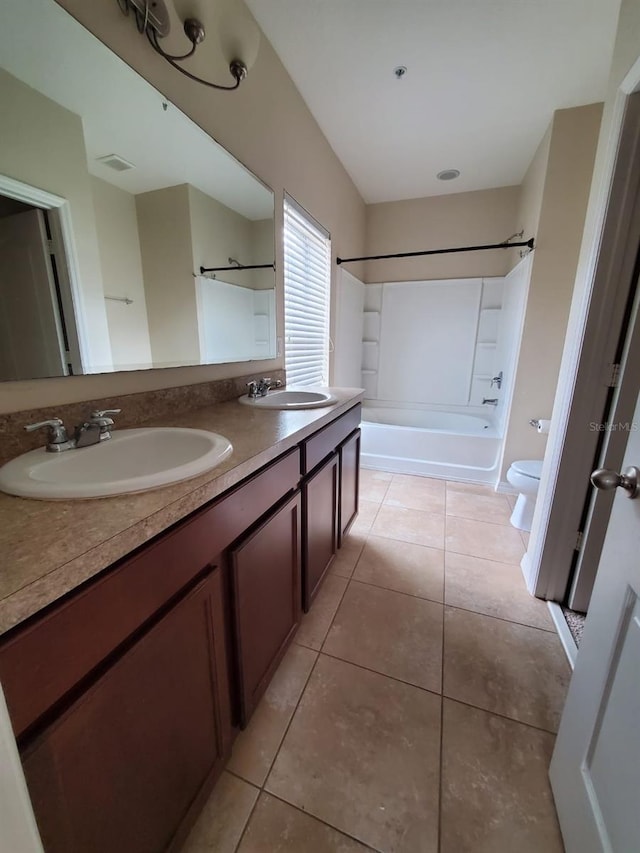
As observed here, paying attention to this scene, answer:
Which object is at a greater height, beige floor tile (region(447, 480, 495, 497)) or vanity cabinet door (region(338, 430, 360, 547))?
vanity cabinet door (region(338, 430, 360, 547))

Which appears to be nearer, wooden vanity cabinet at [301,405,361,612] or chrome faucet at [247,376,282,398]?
wooden vanity cabinet at [301,405,361,612]

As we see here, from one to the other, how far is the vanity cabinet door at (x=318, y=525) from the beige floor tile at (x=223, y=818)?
1.89ft

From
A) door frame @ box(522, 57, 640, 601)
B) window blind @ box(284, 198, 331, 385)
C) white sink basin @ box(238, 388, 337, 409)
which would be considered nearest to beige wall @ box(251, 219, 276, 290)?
window blind @ box(284, 198, 331, 385)

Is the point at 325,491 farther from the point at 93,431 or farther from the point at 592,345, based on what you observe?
the point at 592,345

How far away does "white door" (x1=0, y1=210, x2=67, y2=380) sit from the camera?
0.82 meters

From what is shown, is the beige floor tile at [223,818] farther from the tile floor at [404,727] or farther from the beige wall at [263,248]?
the beige wall at [263,248]

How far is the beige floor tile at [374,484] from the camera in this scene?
2.64 metres

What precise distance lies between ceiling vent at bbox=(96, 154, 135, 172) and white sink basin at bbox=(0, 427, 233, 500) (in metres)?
0.81

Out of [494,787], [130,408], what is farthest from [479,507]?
[130,408]

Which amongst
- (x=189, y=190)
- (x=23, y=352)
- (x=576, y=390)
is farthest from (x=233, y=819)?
(x=189, y=190)

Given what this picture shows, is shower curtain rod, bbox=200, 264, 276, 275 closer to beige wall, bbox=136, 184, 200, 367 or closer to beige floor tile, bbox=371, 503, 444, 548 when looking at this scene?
beige wall, bbox=136, 184, 200, 367

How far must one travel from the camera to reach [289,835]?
2.78ft

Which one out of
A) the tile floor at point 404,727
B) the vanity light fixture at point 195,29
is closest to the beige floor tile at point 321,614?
the tile floor at point 404,727

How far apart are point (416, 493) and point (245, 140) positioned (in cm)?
244
